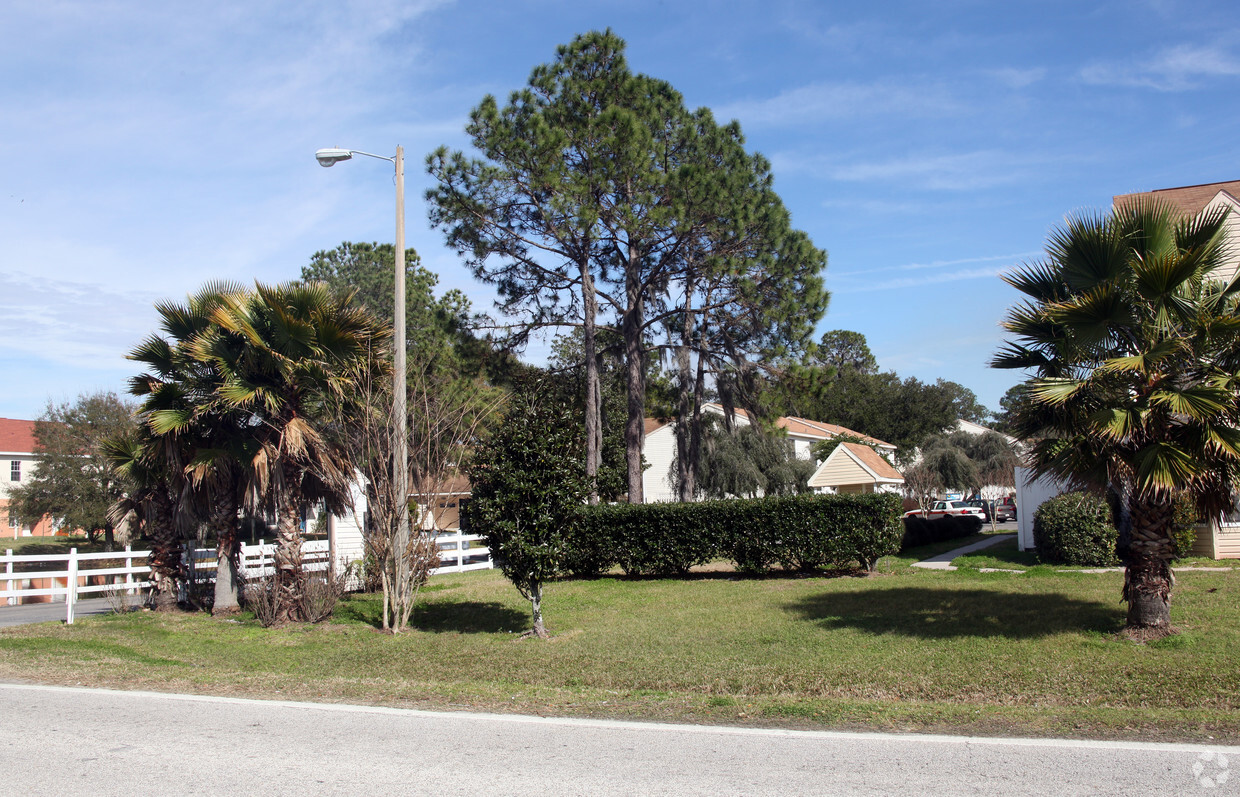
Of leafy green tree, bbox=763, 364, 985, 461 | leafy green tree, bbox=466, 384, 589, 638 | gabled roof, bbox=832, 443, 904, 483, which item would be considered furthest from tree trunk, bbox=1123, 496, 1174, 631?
leafy green tree, bbox=763, 364, 985, 461

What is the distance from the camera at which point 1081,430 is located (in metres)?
10.1

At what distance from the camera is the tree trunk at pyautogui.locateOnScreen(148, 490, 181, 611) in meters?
15.3

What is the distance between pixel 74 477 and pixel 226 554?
18765 millimetres

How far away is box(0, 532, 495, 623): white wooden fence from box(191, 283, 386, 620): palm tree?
3.80ft

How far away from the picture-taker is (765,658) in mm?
9883

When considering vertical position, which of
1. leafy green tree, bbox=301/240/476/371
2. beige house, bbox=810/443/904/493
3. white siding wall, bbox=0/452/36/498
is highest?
leafy green tree, bbox=301/240/476/371

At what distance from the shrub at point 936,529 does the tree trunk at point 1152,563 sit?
1099 centimetres

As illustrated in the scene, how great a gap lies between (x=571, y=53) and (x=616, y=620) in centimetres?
1535

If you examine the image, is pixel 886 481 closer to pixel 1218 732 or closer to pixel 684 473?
pixel 684 473

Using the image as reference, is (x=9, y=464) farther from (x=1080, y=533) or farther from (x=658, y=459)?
(x=1080, y=533)

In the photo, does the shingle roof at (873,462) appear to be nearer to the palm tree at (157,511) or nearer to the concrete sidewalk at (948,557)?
the concrete sidewalk at (948,557)

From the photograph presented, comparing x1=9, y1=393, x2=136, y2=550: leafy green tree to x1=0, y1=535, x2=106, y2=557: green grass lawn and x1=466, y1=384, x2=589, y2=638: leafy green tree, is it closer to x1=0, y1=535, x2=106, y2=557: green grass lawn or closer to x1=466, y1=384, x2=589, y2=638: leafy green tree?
x1=0, y1=535, x2=106, y2=557: green grass lawn

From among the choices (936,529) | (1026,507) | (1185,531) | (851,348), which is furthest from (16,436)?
(851,348)

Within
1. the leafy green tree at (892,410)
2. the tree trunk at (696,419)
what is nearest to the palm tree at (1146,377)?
the tree trunk at (696,419)
